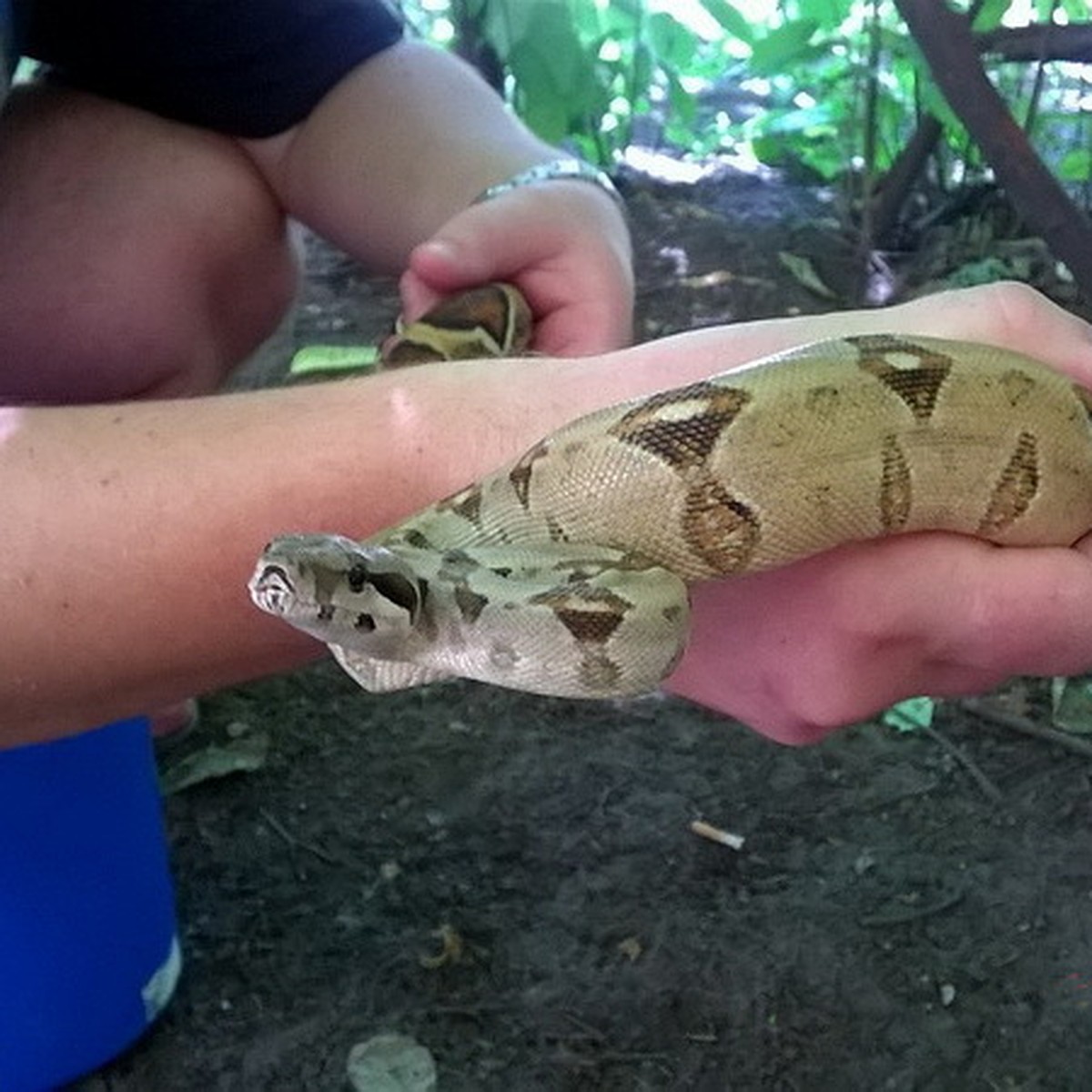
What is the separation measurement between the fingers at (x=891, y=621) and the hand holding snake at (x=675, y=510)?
0.03m

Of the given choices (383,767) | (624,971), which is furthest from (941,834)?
(383,767)

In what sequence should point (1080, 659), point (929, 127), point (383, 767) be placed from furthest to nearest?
point (929, 127), point (383, 767), point (1080, 659)

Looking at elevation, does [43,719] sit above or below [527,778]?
above

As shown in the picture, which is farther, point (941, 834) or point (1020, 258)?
point (1020, 258)

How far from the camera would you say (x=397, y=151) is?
196 cm

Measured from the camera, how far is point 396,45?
6.84ft

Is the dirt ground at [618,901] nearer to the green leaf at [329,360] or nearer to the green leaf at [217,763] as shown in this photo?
the green leaf at [217,763]

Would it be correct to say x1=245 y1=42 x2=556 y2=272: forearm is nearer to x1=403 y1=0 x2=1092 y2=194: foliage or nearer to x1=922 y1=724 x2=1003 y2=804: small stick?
x1=922 y1=724 x2=1003 y2=804: small stick

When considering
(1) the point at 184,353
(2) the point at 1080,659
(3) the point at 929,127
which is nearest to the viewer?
(2) the point at 1080,659

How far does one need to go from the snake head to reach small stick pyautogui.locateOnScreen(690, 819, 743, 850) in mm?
1220

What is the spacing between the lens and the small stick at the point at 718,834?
2193 millimetres

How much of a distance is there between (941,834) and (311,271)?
6.82 ft

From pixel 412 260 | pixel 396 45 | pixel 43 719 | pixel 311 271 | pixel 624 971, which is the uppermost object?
pixel 396 45

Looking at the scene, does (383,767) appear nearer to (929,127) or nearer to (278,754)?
(278,754)
